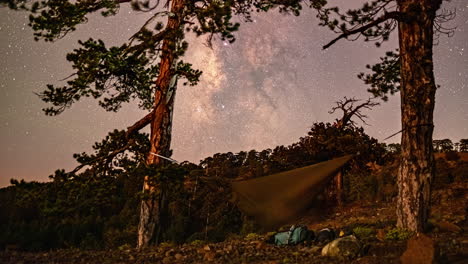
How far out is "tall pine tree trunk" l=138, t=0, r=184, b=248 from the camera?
6215 mm

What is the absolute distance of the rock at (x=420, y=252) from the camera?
3229 mm

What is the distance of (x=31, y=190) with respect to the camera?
16.9 feet

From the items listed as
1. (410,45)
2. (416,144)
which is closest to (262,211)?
(416,144)

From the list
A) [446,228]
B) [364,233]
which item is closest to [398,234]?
[364,233]

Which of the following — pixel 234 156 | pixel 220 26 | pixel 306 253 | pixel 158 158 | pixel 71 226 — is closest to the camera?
pixel 306 253

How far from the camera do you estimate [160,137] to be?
632 cm

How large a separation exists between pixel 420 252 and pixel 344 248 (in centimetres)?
94

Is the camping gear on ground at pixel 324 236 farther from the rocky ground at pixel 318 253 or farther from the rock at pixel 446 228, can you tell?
the rock at pixel 446 228

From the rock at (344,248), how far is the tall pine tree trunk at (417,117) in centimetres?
117

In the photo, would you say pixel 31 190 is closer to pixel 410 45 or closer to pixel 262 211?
pixel 262 211

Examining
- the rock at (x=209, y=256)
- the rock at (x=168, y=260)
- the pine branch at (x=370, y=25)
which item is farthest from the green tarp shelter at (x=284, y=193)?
the pine branch at (x=370, y=25)

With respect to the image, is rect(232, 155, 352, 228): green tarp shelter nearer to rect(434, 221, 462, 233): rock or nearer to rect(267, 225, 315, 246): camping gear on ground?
rect(267, 225, 315, 246): camping gear on ground

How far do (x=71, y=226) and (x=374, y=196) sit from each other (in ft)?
33.7

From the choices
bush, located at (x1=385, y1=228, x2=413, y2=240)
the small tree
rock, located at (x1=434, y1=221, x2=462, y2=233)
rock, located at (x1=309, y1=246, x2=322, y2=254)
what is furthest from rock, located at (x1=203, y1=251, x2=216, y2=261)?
the small tree
